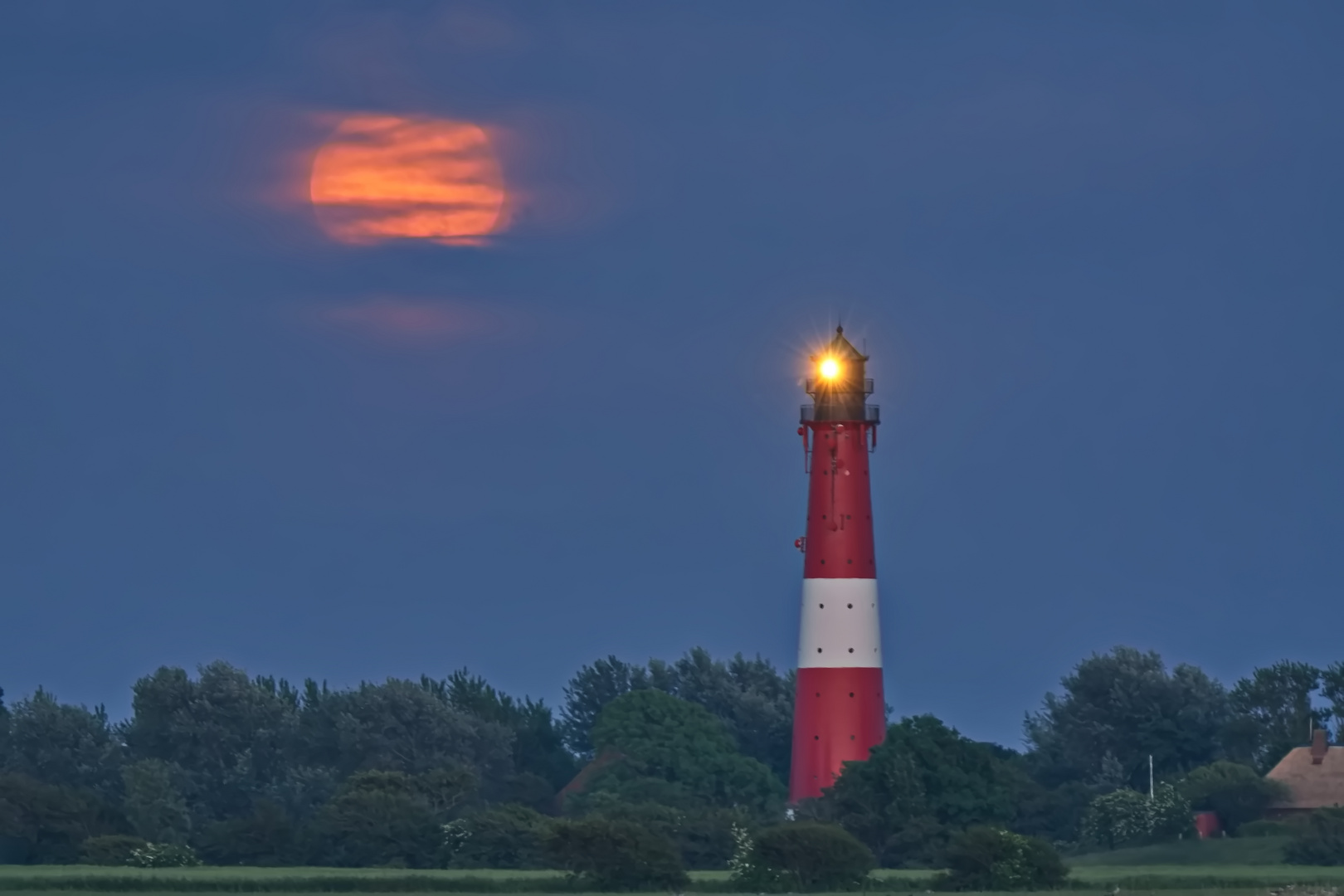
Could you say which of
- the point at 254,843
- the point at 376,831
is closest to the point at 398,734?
the point at 254,843

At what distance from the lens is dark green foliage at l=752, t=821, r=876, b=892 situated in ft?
240

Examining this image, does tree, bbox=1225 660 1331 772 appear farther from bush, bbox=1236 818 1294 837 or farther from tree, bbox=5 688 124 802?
tree, bbox=5 688 124 802

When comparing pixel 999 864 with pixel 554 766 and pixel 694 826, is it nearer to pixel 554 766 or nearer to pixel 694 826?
pixel 694 826

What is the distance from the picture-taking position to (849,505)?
9131 cm

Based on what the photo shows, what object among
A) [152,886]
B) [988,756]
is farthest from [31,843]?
[988,756]

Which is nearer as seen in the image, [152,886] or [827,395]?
[152,886]

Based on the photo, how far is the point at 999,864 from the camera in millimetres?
72812

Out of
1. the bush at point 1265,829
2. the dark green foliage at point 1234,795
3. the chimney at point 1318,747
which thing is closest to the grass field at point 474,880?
the bush at point 1265,829

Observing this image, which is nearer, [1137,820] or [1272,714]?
[1137,820]

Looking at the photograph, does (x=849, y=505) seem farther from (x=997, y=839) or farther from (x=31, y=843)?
(x=31, y=843)

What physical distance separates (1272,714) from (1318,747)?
1503cm

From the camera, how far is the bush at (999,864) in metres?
72.2

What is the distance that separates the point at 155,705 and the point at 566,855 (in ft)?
145

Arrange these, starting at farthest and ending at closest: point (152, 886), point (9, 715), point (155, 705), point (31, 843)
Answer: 1. point (9, 715)
2. point (155, 705)
3. point (31, 843)
4. point (152, 886)
